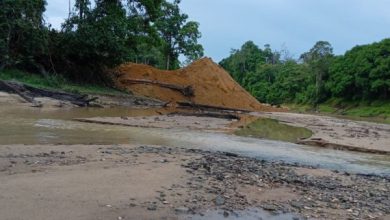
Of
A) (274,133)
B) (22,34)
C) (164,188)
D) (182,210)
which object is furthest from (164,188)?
(22,34)

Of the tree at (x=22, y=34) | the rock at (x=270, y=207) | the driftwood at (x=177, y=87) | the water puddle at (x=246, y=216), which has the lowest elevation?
the water puddle at (x=246, y=216)

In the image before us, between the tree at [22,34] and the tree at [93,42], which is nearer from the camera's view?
the tree at [22,34]

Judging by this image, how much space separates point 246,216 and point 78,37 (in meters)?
29.0

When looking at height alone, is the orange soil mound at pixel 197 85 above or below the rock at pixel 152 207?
above

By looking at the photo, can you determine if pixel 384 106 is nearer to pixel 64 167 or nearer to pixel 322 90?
pixel 322 90

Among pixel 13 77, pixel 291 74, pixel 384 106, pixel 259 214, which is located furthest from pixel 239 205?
pixel 291 74

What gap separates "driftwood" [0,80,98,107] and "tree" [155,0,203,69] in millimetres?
28707

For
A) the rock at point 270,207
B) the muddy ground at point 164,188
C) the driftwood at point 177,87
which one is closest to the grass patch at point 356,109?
the driftwood at point 177,87

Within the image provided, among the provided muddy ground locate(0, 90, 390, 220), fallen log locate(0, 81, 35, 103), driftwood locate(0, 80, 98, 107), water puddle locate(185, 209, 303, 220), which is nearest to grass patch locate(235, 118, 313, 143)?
muddy ground locate(0, 90, 390, 220)

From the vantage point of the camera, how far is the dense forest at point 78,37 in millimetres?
29953

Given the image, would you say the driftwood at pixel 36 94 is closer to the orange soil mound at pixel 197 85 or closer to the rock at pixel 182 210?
the orange soil mound at pixel 197 85

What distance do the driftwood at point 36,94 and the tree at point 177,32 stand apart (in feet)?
94.2

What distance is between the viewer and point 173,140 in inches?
573

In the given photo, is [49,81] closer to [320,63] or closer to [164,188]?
[164,188]
